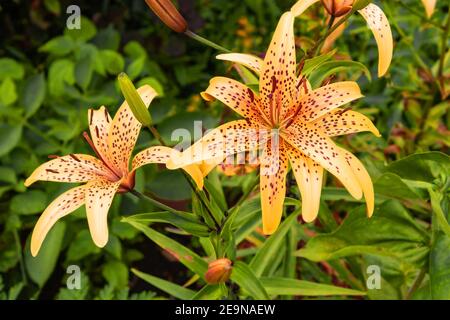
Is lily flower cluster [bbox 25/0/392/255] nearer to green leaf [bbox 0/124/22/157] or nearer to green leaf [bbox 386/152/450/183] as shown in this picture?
green leaf [bbox 386/152/450/183]

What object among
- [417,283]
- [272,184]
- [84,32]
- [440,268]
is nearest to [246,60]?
[272,184]

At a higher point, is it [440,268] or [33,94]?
[33,94]

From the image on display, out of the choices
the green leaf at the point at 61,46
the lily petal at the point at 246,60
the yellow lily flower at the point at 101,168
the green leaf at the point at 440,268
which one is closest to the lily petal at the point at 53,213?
the yellow lily flower at the point at 101,168

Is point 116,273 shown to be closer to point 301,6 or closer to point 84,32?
point 84,32

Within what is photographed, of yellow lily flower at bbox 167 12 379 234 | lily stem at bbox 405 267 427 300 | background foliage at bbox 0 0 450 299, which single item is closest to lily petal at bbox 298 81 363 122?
yellow lily flower at bbox 167 12 379 234

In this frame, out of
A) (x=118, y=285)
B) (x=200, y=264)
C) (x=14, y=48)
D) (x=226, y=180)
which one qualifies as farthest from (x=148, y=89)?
(x=14, y=48)
